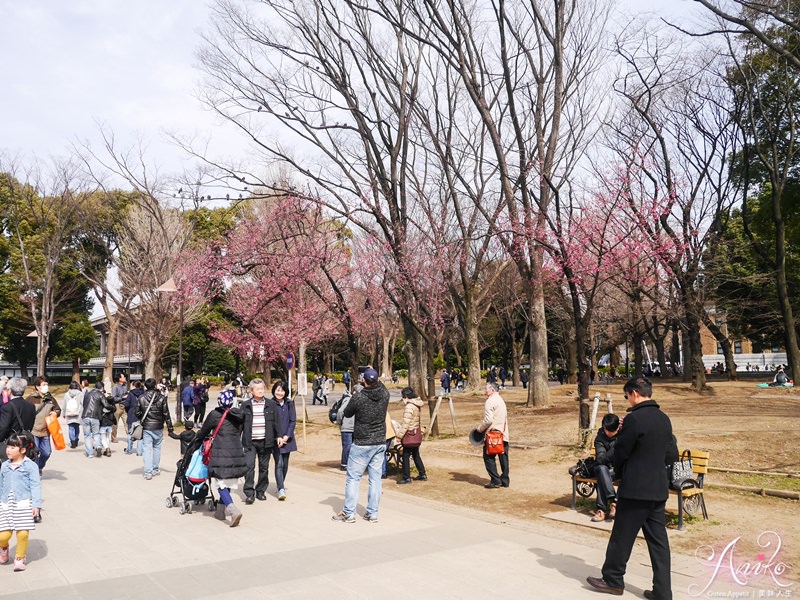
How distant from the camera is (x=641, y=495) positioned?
566 centimetres

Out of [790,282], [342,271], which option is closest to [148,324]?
[342,271]

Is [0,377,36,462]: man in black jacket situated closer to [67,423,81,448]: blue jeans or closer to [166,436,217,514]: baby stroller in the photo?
[166,436,217,514]: baby stroller

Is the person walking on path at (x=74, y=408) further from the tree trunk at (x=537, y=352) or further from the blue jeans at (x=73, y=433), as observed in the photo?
the tree trunk at (x=537, y=352)

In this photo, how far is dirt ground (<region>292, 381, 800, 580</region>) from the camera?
822 centimetres

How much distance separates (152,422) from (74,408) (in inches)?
226

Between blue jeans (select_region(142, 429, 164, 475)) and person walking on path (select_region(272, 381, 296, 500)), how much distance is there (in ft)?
8.51

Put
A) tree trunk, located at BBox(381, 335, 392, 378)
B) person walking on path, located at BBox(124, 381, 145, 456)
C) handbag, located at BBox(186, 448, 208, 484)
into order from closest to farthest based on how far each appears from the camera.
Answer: handbag, located at BBox(186, 448, 208, 484)
person walking on path, located at BBox(124, 381, 145, 456)
tree trunk, located at BBox(381, 335, 392, 378)

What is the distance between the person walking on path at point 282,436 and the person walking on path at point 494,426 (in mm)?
2921

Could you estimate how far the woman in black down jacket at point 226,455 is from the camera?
333 inches

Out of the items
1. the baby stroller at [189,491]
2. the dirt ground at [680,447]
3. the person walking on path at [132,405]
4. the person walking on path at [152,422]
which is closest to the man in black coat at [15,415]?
the baby stroller at [189,491]

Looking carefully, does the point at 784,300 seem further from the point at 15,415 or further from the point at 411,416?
the point at 15,415

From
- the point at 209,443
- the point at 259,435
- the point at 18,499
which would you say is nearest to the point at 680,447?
the point at 259,435

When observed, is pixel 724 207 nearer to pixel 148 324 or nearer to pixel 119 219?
pixel 148 324

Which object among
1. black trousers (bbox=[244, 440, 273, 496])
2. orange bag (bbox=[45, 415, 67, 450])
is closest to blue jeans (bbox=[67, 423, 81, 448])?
orange bag (bbox=[45, 415, 67, 450])
